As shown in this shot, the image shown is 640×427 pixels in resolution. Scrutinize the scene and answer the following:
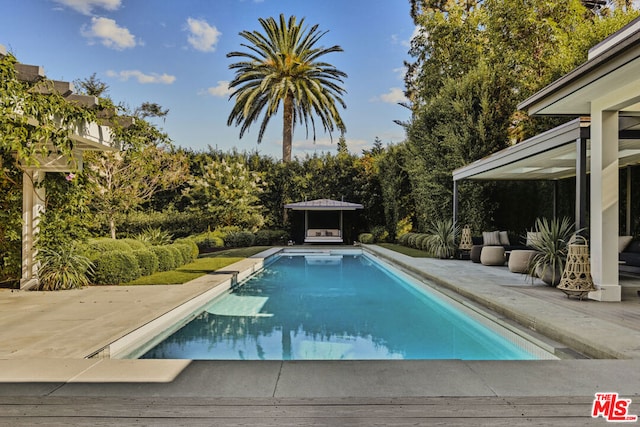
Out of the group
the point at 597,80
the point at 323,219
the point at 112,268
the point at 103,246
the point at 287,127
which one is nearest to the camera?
the point at 597,80

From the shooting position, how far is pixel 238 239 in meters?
18.6

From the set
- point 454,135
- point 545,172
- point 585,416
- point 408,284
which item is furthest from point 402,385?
point 454,135

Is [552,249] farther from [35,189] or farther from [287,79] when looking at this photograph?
[287,79]

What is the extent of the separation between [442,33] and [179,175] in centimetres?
1467

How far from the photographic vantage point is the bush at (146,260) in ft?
29.0

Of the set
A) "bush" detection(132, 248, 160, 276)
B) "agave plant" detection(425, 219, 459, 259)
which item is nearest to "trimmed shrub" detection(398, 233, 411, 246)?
"agave plant" detection(425, 219, 459, 259)

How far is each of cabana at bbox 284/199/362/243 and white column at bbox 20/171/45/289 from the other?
13.2 meters

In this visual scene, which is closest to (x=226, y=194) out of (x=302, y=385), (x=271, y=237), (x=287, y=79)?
(x=271, y=237)

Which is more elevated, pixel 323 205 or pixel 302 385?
pixel 323 205

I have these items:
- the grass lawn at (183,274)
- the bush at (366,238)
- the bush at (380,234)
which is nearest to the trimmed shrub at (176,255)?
the grass lawn at (183,274)

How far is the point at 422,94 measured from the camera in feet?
75.8

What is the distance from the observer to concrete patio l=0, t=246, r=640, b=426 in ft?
8.63

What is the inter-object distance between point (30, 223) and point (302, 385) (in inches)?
258

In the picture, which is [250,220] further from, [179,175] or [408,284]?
[408,284]
